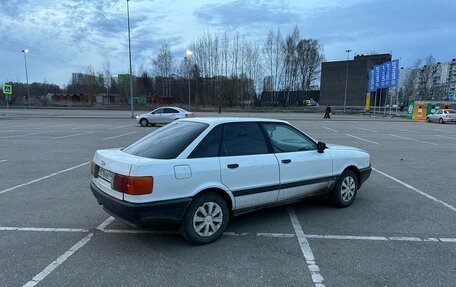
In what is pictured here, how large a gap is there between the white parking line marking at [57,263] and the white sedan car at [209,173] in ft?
1.81

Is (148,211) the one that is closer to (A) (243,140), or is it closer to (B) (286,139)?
(A) (243,140)

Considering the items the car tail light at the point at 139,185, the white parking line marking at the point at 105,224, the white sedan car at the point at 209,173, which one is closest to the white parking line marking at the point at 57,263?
the white parking line marking at the point at 105,224

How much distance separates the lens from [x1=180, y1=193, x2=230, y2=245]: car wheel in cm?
384

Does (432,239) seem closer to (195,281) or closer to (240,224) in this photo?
(240,224)

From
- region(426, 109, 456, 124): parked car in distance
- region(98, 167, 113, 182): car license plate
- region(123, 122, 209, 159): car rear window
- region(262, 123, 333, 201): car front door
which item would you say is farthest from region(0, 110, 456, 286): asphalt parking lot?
region(426, 109, 456, 124): parked car in distance

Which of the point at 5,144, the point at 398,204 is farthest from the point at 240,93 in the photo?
the point at 398,204

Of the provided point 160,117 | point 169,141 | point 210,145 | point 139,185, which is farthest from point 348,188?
point 160,117

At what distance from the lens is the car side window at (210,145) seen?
157 inches

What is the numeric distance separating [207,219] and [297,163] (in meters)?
1.59

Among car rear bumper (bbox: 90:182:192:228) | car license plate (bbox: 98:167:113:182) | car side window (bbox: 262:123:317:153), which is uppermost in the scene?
car side window (bbox: 262:123:317:153)

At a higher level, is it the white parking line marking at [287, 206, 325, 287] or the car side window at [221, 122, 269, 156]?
the car side window at [221, 122, 269, 156]

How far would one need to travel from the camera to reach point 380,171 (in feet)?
27.9

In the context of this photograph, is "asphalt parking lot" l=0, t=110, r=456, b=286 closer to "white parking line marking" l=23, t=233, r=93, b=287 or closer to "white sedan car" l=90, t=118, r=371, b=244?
"white parking line marking" l=23, t=233, r=93, b=287

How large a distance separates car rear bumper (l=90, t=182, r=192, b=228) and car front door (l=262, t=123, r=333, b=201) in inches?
60.5
